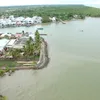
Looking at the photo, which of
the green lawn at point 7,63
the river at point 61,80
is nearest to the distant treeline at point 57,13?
the river at point 61,80

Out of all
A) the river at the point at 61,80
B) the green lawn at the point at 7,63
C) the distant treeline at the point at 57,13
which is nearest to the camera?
the river at the point at 61,80

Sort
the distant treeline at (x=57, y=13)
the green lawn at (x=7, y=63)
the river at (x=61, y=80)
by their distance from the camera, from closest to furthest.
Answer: the river at (x=61, y=80) < the green lawn at (x=7, y=63) < the distant treeline at (x=57, y=13)

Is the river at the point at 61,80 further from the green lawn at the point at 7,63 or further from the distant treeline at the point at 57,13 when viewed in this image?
the distant treeline at the point at 57,13

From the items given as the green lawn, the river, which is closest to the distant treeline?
the river

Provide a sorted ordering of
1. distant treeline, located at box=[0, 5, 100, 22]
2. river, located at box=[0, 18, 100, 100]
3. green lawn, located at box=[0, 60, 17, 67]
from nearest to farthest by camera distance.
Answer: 1. river, located at box=[0, 18, 100, 100]
2. green lawn, located at box=[0, 60, 17, 67]
3. distant treeline, located at box=[0, 5, 100, 22]

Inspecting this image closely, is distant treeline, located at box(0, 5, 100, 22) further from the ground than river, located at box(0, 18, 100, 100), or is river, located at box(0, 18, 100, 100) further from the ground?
river, located at box(0, 18, 100, 100)

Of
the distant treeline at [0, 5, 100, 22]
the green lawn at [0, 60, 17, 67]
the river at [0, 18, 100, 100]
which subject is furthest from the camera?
the distant treeline at [0, 5, 100, 22]

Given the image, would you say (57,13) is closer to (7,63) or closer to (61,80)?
(7,63)

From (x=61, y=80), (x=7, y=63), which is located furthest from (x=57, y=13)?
(x=61, y=80)

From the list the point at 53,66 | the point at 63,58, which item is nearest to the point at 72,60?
the point at 63,58

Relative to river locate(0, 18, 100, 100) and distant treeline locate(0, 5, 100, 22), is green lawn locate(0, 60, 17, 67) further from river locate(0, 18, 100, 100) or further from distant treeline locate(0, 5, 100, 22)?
distant treeline locate(0, 5, 100, 22)

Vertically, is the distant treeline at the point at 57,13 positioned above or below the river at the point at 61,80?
below
